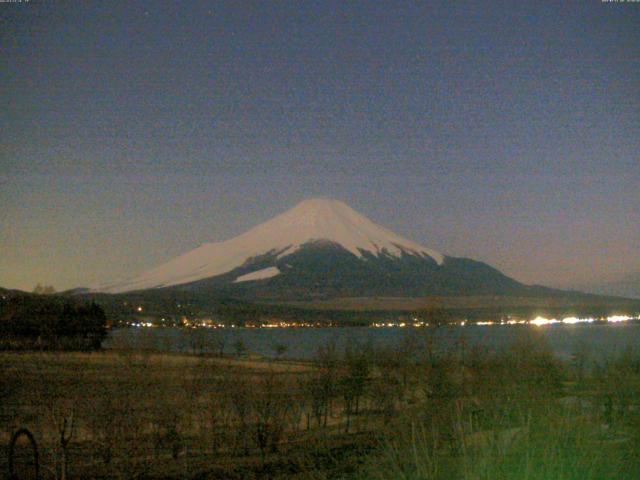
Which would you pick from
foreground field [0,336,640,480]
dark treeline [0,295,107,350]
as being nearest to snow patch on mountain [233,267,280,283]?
dark treeline [0,295,107,350]

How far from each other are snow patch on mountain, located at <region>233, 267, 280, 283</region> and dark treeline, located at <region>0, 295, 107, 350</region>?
106m

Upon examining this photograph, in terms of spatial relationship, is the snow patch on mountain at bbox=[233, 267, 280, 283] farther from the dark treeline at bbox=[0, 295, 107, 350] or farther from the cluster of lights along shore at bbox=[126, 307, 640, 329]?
the dark treeline at bbox=[0, 295, 107, 350]

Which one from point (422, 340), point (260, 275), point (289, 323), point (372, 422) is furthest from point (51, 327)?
point (260, 275)

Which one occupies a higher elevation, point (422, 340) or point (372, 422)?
point (422, 340)

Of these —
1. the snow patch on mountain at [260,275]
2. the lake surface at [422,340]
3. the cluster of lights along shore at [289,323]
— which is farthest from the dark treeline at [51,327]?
the snow patch on mountain at [260,275]

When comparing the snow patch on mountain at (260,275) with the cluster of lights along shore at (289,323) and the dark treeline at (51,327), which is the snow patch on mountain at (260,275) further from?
the dark treeline at (51,327)

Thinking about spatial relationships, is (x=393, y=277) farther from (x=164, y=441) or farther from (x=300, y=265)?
(x=164, y=441)

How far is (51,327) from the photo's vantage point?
5634cm

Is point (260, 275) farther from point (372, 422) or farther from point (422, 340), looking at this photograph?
point (372, 422)

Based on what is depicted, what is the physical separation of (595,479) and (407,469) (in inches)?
58.8

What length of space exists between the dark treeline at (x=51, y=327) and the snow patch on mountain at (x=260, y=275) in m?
106

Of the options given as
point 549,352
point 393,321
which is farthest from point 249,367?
point 393,321

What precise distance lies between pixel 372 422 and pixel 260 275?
14945 cm

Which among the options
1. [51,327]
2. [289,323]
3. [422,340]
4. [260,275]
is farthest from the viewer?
[260,275]
